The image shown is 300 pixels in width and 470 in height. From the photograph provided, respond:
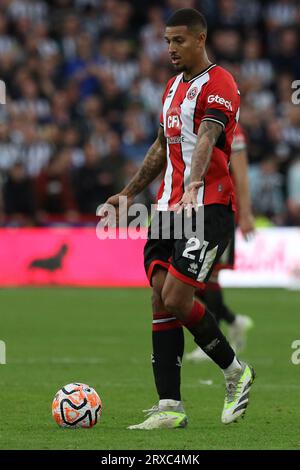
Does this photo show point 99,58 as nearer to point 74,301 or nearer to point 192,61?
point 74,301

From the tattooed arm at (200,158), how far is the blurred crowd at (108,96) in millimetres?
13440

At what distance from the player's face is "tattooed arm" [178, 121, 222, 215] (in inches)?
17.3

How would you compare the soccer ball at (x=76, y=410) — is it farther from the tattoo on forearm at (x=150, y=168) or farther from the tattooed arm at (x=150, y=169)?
the tattoo on forearm at (x=150, y=168)

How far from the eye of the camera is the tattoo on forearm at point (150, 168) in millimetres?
7656

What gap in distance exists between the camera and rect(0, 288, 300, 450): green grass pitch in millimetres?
6809

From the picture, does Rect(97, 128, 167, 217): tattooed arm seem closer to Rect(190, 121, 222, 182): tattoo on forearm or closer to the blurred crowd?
Rect(190, 121, 222, 182): tattoo on forearm

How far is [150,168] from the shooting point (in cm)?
767

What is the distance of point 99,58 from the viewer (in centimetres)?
2422

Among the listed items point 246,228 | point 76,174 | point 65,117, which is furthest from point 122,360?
point 65,117

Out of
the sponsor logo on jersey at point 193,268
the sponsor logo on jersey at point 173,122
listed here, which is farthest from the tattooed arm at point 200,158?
the sponsor logo on jersey at point 193,268

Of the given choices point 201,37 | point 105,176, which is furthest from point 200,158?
point 105,176

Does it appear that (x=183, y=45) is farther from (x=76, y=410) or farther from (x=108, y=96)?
(x=108, y=96)

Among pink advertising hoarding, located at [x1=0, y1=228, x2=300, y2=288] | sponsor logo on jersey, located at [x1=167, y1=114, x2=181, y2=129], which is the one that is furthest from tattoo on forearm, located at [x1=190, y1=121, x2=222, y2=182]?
pink advertising hoarding, located at [x1=0, y1=228, x2=300, y2=288]
